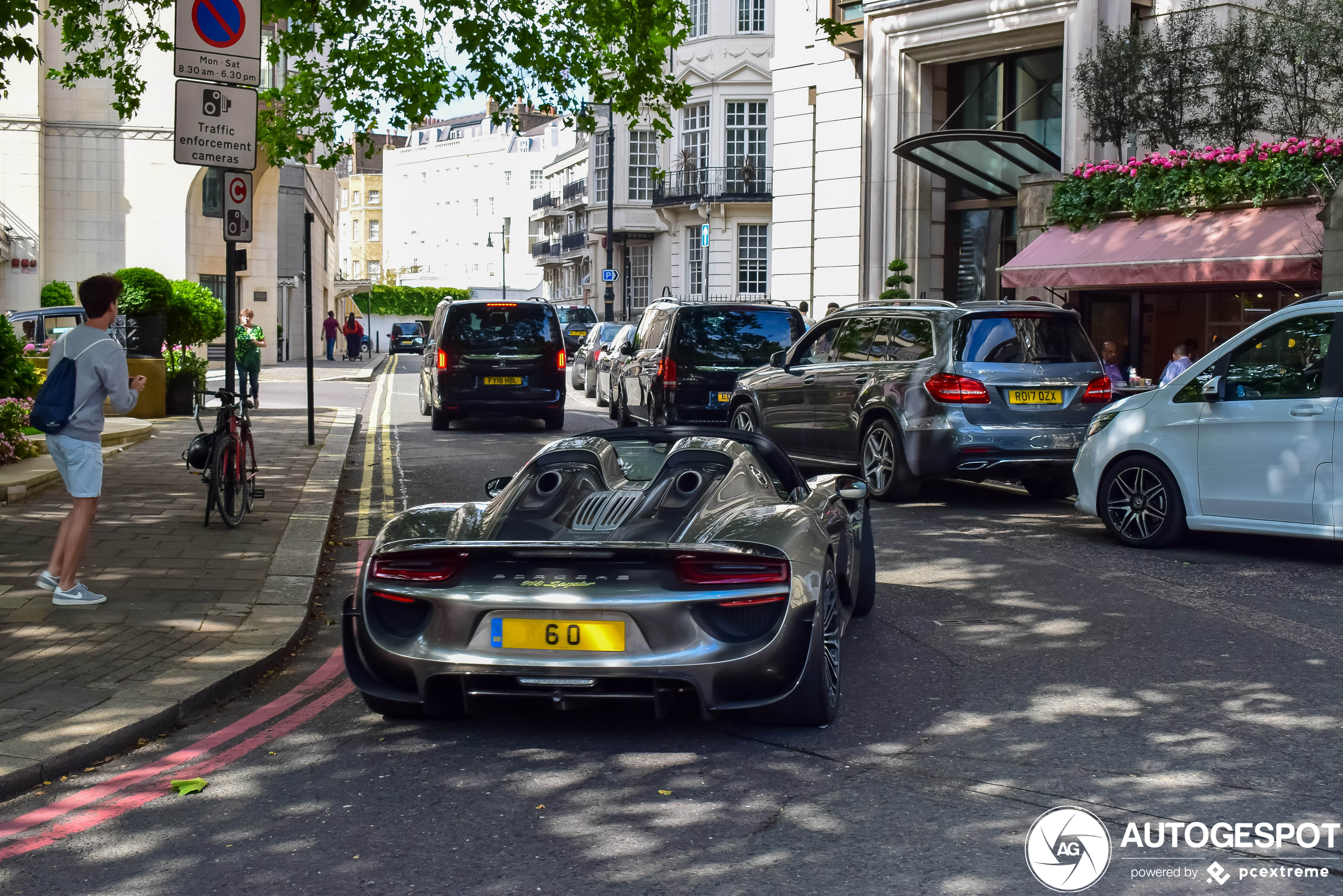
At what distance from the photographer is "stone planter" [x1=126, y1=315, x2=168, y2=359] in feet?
70.9

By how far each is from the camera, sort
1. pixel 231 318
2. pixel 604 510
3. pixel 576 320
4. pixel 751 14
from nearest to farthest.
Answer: pixel 604 510 < pixel 231 318 < pixel 751 14 < pixel 576 320

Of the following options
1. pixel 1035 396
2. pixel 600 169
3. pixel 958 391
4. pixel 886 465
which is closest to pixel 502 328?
pixel 886 465

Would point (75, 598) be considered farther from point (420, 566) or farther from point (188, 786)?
point (420, 566)

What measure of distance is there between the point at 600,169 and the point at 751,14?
46.8ft

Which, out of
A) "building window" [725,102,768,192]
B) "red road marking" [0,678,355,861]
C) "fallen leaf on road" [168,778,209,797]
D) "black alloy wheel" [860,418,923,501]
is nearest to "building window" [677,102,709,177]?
"building window" [725,102,768,192]

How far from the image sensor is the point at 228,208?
35.7ft

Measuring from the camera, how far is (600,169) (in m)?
64.2

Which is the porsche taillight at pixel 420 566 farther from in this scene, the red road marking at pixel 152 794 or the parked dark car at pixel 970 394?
the parked dark car at pixel 970 394

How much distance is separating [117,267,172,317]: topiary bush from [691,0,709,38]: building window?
32.9 meters

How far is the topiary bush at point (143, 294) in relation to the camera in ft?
70.7

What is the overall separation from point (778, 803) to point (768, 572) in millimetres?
839

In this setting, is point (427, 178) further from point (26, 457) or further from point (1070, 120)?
point (26, 457)

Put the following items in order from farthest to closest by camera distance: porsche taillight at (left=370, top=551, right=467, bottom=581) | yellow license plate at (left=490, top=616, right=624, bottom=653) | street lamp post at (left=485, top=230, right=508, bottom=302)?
street lamp post at (left=485, top=230, right=508, bottom=302)
porsche taillight at (left=370, top=551, right=467, bottom=581)
yellow license plate at (left=490, top=616, right=624, bottom=653)
